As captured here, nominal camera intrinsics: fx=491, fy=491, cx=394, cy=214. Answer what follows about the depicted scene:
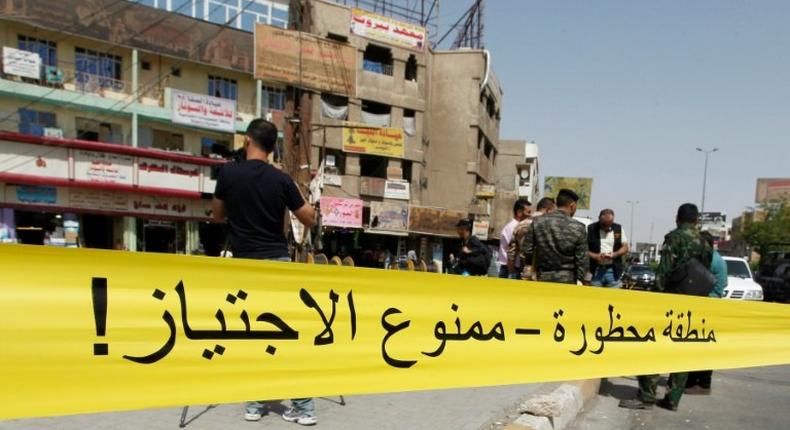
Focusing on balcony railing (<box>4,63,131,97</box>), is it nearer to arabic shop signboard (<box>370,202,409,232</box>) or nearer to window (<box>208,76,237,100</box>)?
window (<box>208,76,237,100</box>)

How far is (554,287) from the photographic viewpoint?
10.6 ft

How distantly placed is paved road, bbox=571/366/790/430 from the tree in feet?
150

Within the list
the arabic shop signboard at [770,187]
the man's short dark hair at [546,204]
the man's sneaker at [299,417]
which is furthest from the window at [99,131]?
the arabic shop signboard at [770,187]

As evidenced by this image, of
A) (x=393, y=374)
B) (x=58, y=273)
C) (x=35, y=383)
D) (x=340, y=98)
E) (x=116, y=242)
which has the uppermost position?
(x=340, y=98)

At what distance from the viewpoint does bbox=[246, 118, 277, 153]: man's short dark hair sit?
325 cm

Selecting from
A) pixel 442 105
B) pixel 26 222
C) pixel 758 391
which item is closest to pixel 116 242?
pixel 26 222

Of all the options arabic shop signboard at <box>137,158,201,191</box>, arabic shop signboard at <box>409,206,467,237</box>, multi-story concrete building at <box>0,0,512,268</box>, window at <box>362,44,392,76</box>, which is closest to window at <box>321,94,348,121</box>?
multi-story concrete building at <box>0,0,512,268</box>

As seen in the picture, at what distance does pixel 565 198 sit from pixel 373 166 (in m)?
23.3

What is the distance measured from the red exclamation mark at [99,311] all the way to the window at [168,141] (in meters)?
23.4

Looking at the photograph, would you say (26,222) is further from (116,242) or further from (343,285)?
(343,285)

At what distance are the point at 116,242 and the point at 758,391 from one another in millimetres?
22908

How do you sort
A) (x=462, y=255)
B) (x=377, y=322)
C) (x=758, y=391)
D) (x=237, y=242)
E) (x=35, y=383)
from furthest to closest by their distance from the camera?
(x=462, y=255), (x=758, y=391), (x=237, y=242), (x=377, y=322), (x=35, y=383)

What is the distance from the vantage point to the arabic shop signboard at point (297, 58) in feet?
60.4

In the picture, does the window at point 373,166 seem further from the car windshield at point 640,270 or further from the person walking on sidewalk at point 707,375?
Result: the person walking on sidewalk at point 707,375
